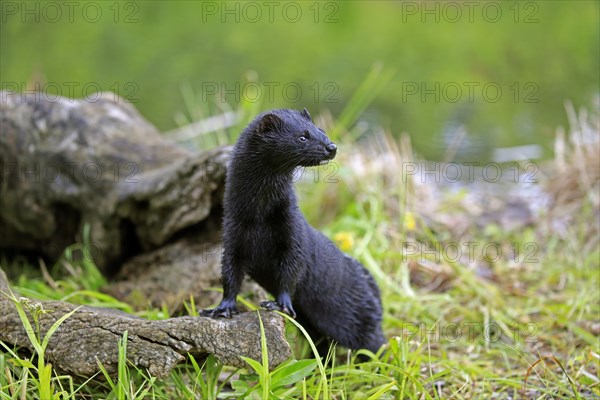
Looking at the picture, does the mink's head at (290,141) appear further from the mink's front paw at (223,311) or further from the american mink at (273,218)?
the mink's front paw at (223,311)

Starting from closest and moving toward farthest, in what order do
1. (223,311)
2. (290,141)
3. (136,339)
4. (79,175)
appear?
(136,339)
(290,141)
(223,311)
(79,175)

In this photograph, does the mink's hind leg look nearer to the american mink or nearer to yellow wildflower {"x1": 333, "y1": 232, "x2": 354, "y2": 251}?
the american mink

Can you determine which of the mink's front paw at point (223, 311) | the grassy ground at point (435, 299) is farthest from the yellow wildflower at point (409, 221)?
the mink's front paw at point (223, 311)

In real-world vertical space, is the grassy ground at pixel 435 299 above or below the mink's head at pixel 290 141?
below

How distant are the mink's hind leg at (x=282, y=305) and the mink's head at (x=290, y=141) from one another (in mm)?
705

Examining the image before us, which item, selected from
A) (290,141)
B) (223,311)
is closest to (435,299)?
(223,311)

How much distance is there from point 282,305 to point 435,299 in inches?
93.4

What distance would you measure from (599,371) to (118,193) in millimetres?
3563

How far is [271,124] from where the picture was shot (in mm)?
3789

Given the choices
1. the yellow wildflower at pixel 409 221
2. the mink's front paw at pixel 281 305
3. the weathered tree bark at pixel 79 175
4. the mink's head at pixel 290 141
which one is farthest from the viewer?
the yellow wildflower at pixel 409 221

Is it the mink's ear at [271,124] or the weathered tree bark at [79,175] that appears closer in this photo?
the mink's ear at [271,124]

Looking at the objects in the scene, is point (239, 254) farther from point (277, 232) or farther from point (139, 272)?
point (139, 272)

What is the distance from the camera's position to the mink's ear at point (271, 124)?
378cm

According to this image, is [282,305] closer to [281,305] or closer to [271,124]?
[281,305]
